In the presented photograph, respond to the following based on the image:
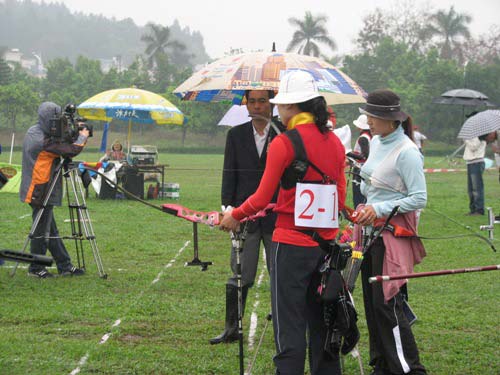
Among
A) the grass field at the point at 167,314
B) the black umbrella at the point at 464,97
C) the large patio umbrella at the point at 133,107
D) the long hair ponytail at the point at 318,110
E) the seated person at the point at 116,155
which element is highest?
the black umbrella at the point at 464,97

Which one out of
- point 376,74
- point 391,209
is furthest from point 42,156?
point 376,74

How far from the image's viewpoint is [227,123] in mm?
16500

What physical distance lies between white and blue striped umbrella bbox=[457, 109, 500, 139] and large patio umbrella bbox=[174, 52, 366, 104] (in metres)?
5.73

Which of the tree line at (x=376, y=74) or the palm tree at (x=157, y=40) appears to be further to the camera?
the palm tree at (x=157, y=40)

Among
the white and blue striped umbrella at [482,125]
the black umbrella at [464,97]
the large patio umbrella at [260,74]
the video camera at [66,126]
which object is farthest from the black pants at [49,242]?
the black umbrella at [464,97]

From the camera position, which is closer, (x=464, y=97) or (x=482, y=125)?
(x=482, y=125)

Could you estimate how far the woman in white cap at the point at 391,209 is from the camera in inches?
199

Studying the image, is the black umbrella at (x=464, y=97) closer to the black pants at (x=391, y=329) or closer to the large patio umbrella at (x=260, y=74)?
the large patio umbrella at (x=260, y=74)

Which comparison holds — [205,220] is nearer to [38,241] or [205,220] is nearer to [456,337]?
[456,337]

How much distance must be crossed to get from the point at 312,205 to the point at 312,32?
281ft

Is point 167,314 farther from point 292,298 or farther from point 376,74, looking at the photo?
point 376,74

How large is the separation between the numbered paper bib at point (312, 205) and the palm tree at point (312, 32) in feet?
277

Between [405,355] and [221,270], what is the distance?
15.2ft

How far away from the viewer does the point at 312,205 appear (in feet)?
14.0
